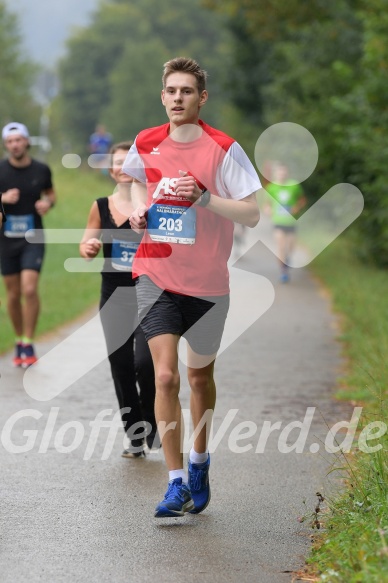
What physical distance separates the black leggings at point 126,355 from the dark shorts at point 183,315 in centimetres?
133

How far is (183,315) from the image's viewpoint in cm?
650

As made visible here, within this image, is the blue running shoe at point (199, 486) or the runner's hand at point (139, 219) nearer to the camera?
the runner's hand at point (139, 219)

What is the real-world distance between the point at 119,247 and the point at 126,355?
68cm

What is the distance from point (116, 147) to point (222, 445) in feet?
6.77

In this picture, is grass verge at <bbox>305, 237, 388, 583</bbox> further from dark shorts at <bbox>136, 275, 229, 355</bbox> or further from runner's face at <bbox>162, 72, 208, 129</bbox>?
runner's face at <bbox>162, 72, 208, 129</bbox>

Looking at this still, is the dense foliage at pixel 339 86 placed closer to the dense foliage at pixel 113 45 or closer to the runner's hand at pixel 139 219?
the runner's hand at pixel 139 219

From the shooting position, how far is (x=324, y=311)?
17.6 meters

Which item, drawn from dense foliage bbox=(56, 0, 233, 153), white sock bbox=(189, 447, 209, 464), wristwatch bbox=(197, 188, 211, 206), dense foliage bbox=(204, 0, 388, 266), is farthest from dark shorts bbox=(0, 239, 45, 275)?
dense foliage bbox=(56, 0, 233, 153)

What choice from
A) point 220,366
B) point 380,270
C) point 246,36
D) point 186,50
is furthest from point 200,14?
point 220,366

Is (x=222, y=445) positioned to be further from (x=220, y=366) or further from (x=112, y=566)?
(x=220, y=366)

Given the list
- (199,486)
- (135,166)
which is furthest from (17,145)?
(199,486)

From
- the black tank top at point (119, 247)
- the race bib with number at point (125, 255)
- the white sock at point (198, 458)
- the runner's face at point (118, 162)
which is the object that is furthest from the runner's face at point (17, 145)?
the white sock at point (198, 458)

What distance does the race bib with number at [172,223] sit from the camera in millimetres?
6312

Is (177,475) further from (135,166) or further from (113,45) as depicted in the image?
(113,45)
